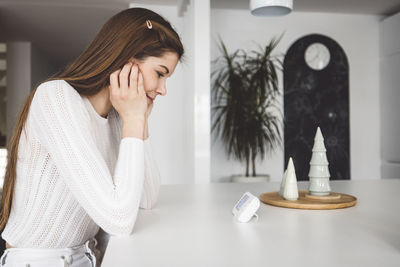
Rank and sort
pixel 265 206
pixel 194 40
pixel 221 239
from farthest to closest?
pixel 194 40, pixel 265 206, pixel 221 239

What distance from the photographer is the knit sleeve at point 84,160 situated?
103 cm

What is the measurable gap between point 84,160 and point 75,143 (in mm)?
58

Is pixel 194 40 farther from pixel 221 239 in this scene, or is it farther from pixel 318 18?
pixel 221 239

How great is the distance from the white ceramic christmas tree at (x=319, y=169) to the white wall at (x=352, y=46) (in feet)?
12.5

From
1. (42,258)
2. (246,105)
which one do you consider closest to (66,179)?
(42,258)

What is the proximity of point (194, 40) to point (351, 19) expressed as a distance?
9.00ft

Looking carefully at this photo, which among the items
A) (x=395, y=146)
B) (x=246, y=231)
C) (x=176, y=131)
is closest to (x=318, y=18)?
(x=395, y=146)

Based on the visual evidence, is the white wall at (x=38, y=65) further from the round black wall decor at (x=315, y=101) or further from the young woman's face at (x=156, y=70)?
the young woman's face at (x=156, y=70)

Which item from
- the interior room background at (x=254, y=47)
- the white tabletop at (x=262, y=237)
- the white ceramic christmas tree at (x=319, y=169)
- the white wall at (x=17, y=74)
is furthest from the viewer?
the white wall at (x=17, y=74)

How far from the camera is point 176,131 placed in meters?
5.07

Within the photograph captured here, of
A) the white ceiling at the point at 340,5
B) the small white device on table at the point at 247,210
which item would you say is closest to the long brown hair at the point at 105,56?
the small white device on table at the point at 247,210

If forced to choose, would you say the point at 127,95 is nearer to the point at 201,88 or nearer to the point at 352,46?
the point at 201,88

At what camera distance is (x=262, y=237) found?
96 centimetres

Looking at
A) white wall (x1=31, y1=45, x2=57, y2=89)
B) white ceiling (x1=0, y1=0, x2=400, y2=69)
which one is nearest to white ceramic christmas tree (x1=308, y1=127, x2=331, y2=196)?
white ceiling (x1=0, y1=0, x2=400, y2=69)
